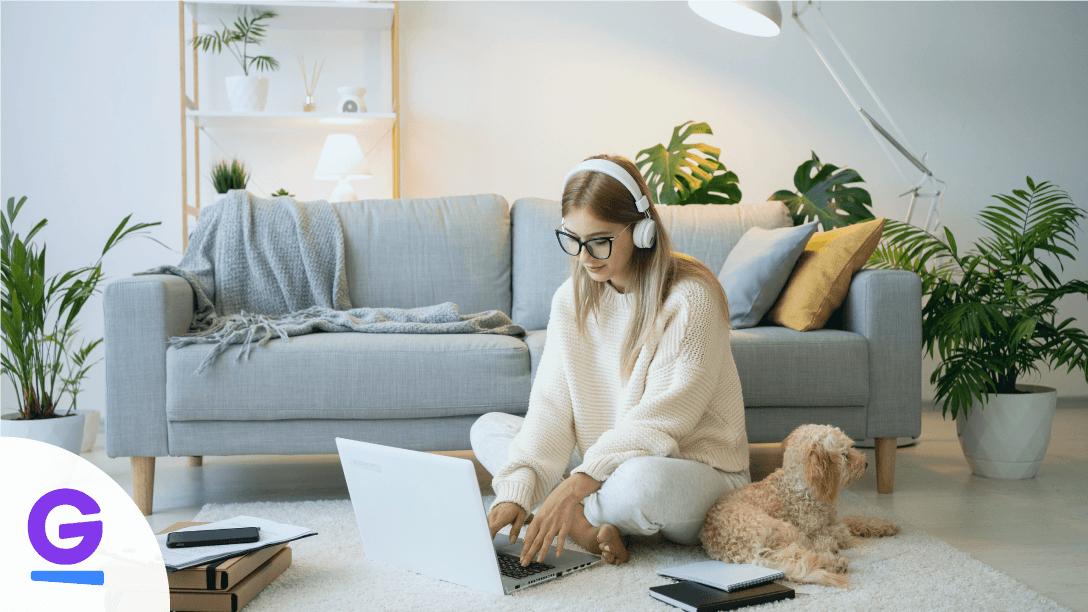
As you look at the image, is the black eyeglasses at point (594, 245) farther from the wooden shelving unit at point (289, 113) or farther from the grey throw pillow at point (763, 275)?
the wooden shelving unit at point (289, 113)

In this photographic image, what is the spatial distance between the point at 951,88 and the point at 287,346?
3.16m

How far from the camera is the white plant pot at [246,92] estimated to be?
3217 mm

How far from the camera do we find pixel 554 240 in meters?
2.66

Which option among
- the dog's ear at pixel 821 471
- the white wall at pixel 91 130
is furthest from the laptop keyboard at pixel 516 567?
the white wall at pixel 91 130

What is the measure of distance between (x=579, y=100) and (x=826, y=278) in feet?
5.59

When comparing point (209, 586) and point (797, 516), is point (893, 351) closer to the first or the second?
point (797, 516)

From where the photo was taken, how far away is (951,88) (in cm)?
371

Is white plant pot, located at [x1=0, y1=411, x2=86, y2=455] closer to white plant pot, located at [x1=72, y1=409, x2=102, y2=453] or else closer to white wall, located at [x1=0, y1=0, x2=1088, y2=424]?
white plant pot, located at [x1=72, y1=409, x2=102, y2=453]

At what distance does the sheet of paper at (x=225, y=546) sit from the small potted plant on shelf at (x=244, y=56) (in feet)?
7.11

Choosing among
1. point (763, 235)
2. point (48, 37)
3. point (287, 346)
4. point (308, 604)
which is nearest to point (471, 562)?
point (308, 604)

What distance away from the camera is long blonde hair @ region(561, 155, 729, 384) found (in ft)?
4.91

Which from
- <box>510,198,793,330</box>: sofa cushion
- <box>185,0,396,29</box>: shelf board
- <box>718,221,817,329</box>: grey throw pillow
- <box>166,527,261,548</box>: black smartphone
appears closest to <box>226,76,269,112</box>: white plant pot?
<box>185,0,396,29</box>: shelf board

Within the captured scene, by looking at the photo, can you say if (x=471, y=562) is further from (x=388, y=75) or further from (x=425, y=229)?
(x=388, y=75)

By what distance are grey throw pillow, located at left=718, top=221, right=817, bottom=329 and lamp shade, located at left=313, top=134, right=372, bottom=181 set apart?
64.5 inches
